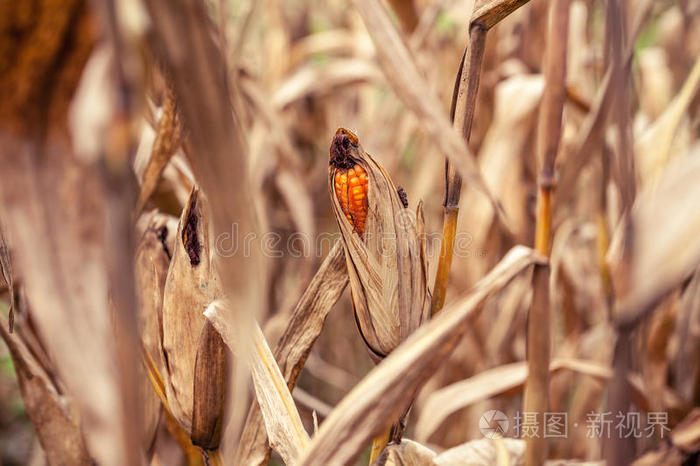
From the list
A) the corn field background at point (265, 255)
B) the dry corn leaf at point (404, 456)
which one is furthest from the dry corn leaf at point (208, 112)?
the dry corn leaf at point (404, 456)

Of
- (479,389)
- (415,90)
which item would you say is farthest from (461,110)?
(479,389)

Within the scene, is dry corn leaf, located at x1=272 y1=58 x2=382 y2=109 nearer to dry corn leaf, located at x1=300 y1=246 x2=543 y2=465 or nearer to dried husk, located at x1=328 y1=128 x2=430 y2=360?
dried husk, located at x1=328 y1=128 x2=430 y2=360

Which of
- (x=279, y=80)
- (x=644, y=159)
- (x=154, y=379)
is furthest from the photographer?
(x=279, y=80)

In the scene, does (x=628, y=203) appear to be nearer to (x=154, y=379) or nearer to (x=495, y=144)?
(x=154, y=379)

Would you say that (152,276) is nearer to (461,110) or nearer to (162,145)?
(162,145)

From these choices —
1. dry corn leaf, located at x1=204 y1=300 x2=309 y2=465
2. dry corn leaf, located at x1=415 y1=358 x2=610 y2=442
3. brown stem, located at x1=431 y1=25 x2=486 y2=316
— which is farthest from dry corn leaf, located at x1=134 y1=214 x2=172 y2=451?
dry corn leaf, located at x1=415 y1=358 x2=610 y2=442

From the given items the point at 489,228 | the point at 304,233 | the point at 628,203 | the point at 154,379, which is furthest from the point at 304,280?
the point at 628,203
